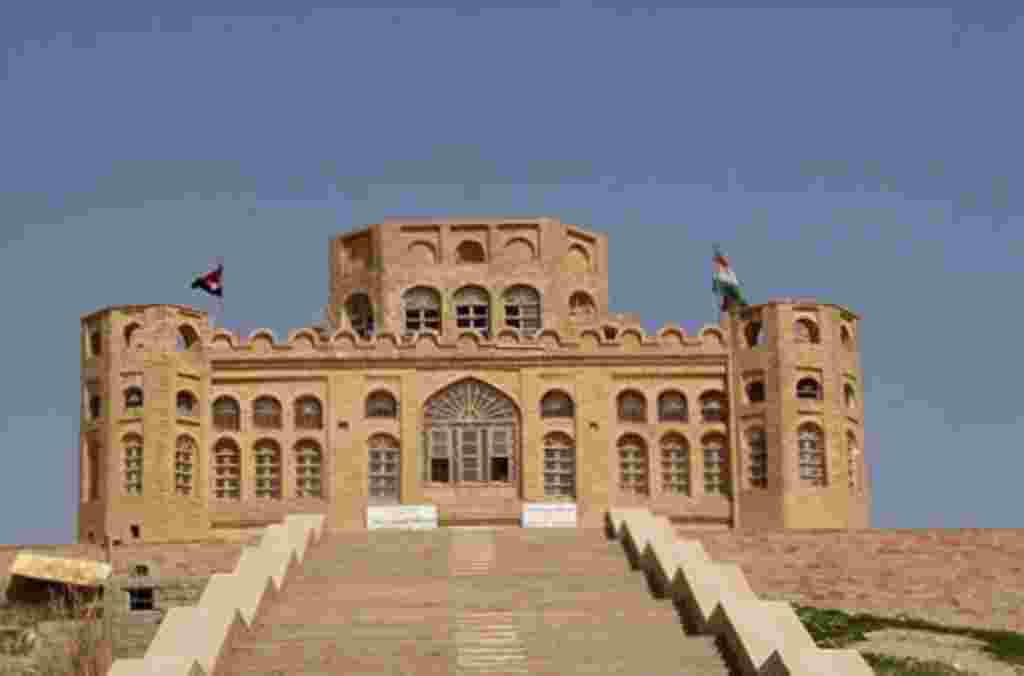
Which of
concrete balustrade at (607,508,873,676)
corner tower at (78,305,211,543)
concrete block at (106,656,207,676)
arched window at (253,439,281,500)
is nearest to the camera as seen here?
concrete block at (106,656,207,676)

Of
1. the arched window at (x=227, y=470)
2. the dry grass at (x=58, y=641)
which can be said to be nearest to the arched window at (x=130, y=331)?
the arched window at (x=227, y=470)

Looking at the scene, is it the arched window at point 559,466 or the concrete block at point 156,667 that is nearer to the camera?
the concrete block at point 156,667

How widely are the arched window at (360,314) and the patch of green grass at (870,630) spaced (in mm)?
21381

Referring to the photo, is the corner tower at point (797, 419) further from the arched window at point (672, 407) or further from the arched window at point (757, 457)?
the arched window at point (672, 407)

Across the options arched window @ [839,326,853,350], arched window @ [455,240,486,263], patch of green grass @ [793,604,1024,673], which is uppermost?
arched window @ [455,240,486,263]

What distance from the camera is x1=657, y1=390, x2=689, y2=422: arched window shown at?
202ft

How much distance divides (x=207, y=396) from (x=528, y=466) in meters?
9.21

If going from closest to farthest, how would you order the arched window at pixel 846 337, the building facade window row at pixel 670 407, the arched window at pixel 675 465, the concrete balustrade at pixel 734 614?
the concrete balustrade at pixel 734 614, the arched window at pixel 675 465, the building facade window row at pixel 670 407, the arched window at pixel 846 337

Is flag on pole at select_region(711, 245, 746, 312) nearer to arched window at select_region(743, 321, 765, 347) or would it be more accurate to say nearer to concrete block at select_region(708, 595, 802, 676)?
arched window at select_region(743, 321, 765, 347)

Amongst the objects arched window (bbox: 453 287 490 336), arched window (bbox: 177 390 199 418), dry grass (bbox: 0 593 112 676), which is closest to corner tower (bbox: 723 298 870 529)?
arched window (bbox: 453 287 490 336)

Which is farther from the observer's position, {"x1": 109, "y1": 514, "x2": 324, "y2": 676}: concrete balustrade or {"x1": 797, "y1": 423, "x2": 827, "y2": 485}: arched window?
{"x1": 797, "y1": 423, "x2": 827, "y2": 485}: arched window

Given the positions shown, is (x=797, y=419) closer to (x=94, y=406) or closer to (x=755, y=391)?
(x=755, y=391)

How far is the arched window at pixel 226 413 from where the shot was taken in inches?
2410

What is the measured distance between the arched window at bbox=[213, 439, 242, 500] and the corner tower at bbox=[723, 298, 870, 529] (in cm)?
1400
